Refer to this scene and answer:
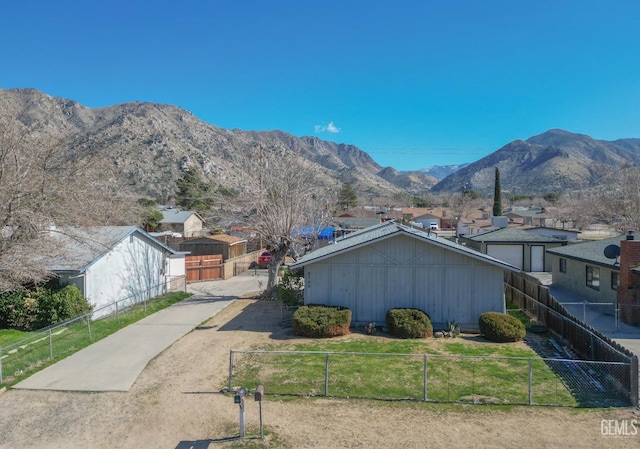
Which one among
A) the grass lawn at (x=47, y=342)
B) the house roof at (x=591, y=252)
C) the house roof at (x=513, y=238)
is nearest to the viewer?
the grass lawn at (x=47, y=342)

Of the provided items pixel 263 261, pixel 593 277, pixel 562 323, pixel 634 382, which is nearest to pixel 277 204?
pixel 263 261

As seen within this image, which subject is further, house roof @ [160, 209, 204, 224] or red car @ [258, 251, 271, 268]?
house roof @ [160, 209, 204, 224]

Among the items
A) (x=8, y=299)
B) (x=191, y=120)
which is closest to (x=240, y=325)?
(x=8, y=299)

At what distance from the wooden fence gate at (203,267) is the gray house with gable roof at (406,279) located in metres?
16.0

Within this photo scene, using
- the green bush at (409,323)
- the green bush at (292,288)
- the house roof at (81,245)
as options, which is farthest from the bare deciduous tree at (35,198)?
the green bush at (409,323)

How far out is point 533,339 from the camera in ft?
51.6

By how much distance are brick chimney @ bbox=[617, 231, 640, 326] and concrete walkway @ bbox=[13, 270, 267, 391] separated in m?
17.8

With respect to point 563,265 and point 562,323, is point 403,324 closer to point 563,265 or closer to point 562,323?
point 562,323

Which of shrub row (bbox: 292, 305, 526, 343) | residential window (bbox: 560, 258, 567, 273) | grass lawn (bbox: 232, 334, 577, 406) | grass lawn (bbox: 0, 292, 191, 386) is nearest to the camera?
grass lawn (bbox: 232, 334, 577, 406)

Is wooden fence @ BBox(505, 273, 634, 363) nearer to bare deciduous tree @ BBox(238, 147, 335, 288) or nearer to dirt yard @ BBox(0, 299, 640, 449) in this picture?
dirt yard @ BBox(0, 299, 640, 449)

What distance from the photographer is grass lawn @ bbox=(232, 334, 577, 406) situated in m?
10.4

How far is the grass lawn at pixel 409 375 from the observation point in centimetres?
1035

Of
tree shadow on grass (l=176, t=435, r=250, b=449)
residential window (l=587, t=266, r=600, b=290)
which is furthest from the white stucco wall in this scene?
residential window (l=587, t=266, r=600, b=290)

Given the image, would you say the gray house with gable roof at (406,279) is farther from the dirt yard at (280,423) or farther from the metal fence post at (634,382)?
the dirt yard at (280,423)
